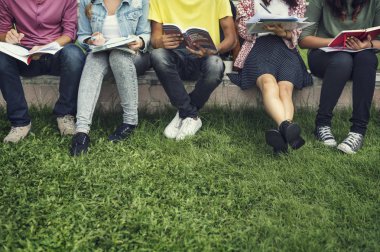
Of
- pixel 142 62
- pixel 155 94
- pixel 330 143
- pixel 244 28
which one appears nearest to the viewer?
pixel 330 143

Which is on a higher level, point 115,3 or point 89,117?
point 115,3

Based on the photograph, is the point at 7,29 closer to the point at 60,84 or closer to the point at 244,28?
the point at 60,84

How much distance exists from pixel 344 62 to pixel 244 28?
877 mm

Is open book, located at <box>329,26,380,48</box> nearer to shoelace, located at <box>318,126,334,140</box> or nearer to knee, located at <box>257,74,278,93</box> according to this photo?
knee, located at <box>257,74,278,93</box>

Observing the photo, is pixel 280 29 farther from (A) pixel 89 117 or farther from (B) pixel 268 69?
(A) pixel 89 117

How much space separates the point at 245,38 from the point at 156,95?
2.91ft

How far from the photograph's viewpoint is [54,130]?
4.03 m

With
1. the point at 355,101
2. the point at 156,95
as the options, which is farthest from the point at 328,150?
the point at 156,95

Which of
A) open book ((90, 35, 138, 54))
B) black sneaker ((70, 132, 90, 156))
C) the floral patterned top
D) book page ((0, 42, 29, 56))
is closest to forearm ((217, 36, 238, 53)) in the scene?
the floral patterned top

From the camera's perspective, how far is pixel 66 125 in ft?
13.0

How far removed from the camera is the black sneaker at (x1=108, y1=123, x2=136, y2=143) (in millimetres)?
3859

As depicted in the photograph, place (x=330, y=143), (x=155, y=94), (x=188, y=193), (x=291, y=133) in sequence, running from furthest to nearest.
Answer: (x=155, y=94) < (x=330, y=143) < (x=291, y=133) < (x=188, y=193)

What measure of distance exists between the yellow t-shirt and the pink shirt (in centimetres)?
67

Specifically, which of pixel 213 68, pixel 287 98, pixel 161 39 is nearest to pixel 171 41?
pixel 161 39
